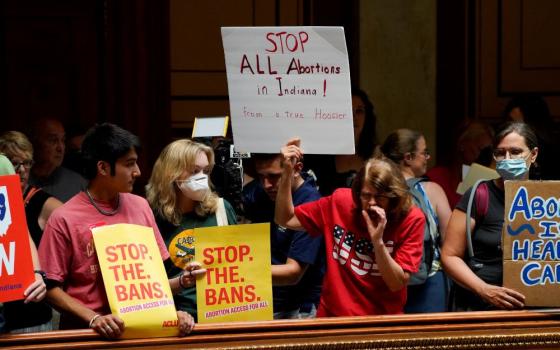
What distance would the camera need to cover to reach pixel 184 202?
234 inches

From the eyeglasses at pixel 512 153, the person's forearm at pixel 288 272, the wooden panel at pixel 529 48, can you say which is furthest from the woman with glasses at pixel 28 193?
the wooden panel at pixel 529 48

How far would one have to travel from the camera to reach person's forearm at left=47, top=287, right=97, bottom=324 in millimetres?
5124

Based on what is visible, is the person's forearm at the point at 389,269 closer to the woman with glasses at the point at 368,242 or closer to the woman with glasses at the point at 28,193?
the woman with glasses at the point at 368,242

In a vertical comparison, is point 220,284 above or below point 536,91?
below

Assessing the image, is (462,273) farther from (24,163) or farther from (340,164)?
(24,163)

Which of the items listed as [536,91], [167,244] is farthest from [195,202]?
[536,91]

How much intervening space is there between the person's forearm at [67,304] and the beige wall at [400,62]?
3.93 meters

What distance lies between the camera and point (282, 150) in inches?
221

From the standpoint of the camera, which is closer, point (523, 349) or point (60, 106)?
point (523, 349)

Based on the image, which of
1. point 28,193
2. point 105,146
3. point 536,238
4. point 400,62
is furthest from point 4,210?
point 400,62

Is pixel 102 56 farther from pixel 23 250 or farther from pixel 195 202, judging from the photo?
pixel 23 250

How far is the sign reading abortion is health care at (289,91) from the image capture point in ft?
18.4

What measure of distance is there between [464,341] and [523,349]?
0.77ft

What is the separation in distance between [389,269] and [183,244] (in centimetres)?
95
